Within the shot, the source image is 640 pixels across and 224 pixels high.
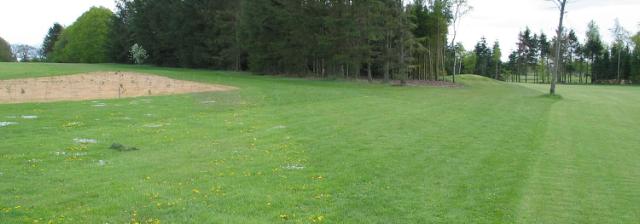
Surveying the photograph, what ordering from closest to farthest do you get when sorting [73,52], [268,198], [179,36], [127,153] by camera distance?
1. [268,198]
2. [127,153]
3. [179,36]
4. [73,52]

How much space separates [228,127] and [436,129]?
7429 mm

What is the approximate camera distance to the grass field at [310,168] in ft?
27.9

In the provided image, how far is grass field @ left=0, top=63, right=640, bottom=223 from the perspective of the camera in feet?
27.9

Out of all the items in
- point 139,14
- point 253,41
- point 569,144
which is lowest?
point 569,144

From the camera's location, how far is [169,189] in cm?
963

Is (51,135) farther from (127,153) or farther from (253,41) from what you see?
(253,41)

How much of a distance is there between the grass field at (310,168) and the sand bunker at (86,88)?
6450 millimetres

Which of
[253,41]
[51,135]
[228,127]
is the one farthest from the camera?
[253,41]

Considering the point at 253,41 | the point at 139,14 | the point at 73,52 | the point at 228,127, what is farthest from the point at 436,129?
the point at 73,52

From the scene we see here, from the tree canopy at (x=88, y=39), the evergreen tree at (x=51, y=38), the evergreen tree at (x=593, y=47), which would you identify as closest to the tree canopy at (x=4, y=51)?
the tree canopy at (x=88, y=39)

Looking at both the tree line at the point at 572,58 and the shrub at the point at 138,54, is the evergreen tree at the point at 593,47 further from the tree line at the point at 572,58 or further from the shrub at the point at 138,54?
the shrub at the point at 138,54

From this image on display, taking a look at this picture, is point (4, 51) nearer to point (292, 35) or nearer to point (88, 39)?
point (88, 39)

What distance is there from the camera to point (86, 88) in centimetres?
3488

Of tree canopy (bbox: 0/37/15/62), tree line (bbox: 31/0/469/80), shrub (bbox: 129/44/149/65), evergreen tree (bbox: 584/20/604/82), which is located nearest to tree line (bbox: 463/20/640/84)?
evergreen tree (bbox: 584/20/604/82)
